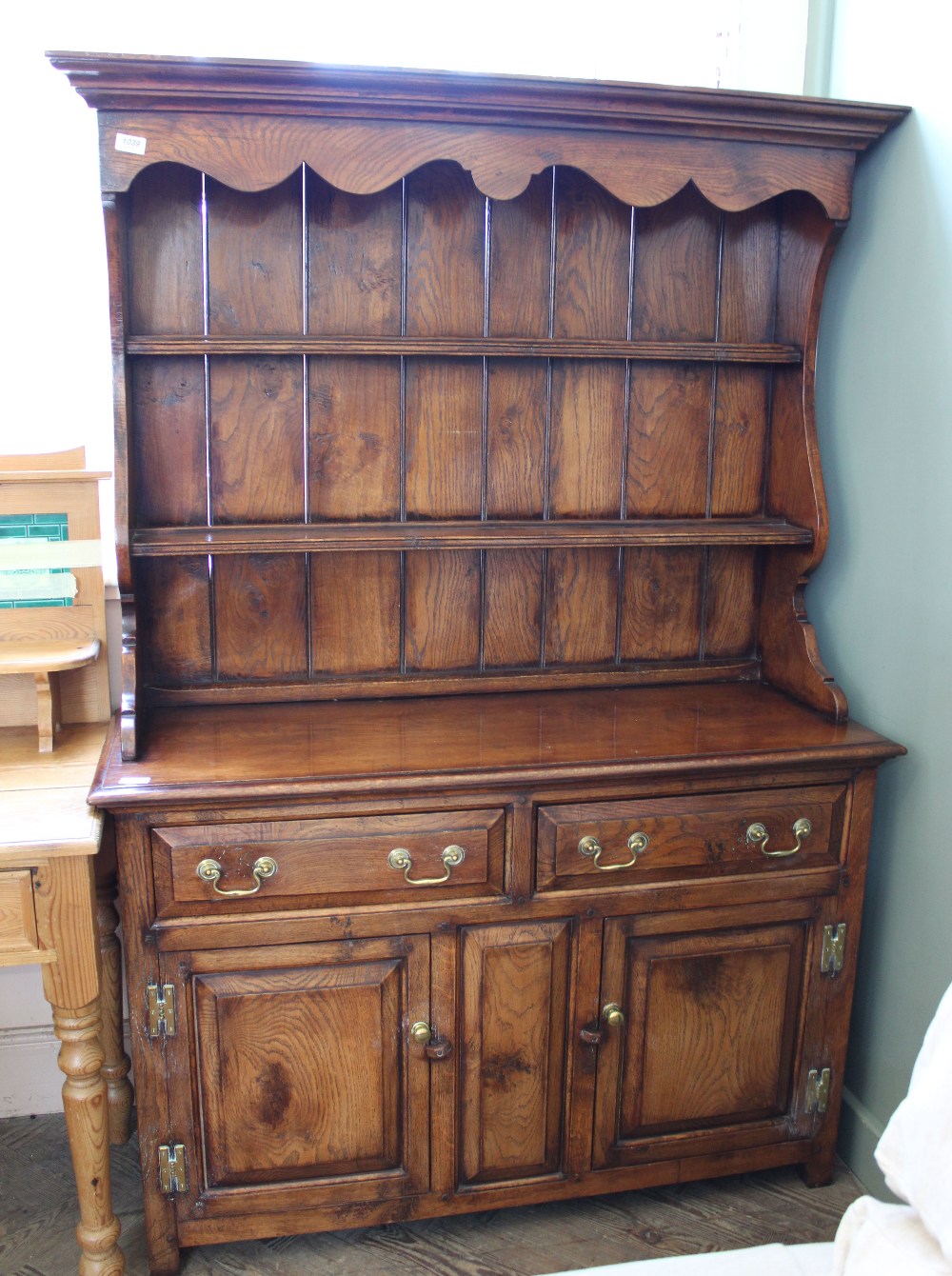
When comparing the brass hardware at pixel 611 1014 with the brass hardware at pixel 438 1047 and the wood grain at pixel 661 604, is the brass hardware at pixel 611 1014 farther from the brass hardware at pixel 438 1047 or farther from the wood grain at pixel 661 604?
the wood grain at pixel 661 604

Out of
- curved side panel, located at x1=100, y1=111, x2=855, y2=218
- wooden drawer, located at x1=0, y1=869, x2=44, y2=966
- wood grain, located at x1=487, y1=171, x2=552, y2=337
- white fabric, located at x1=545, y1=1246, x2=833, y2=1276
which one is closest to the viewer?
white fabric, located at x1=545, y1=1246, x2=833, y2=1276

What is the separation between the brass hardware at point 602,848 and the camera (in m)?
1.93

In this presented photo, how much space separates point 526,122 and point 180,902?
145 cm

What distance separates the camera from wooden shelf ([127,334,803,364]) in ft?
6.41

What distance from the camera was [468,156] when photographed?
1.89 m

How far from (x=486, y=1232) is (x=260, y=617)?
4.20 ft

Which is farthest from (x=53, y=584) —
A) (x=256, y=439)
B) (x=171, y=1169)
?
(x=171, y=1169)

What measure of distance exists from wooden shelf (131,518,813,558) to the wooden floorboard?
1.30m

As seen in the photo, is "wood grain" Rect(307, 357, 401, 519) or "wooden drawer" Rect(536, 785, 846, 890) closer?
"wooden drawer" Rect(536, 785, 846, 890)

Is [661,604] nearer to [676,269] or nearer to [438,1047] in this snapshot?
[676,269]

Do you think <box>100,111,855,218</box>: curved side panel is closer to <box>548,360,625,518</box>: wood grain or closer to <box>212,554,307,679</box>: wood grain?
<box>548,360,625,518</box>: wood grain

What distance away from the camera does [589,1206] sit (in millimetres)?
2178

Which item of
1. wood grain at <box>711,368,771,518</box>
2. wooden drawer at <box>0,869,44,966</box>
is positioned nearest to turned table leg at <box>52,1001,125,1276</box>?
wooden drawer at <box>0,869,44,966</box>

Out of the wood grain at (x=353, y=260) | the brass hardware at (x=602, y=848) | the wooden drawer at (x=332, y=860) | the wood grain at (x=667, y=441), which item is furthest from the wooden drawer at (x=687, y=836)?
the wood grain at (x=353, y=260)
